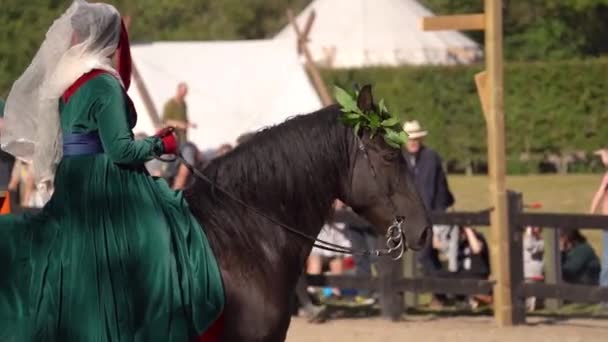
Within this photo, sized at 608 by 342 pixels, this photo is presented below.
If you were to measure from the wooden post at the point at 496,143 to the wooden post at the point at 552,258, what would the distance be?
0.45 meters

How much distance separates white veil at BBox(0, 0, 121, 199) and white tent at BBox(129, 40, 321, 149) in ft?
50.8

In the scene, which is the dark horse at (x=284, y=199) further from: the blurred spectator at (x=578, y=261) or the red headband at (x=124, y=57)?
the blurred spectator at (x=578, y=261)

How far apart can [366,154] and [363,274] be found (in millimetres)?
7108

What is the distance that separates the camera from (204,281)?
5.70 metres

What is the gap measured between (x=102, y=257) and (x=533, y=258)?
7.74 metres

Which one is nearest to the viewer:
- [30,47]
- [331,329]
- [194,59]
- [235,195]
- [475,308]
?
[235,195]

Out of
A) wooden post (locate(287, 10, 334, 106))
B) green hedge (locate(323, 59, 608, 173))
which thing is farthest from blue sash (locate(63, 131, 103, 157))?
green hedge (locate(323, 59, 608, 173))

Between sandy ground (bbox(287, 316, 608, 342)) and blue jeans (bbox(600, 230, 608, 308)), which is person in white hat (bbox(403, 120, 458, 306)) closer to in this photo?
sandy ground (bbox(287, 316, 608, 342))

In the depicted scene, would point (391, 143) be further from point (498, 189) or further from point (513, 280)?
point (513, 280)

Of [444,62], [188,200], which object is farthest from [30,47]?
[188,200]

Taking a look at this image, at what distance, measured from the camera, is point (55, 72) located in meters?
5.71

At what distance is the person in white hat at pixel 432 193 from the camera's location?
12930 millimetres

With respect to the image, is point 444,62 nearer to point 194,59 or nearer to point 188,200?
point 194,59

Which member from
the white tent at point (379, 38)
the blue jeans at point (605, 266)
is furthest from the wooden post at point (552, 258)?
the white tent at point (379, 38)
